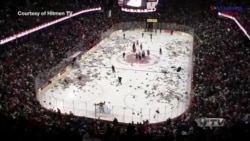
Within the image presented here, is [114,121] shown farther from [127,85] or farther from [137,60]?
[137,60]

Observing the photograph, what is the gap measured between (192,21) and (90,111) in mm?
28419

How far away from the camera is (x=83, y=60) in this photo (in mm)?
33438

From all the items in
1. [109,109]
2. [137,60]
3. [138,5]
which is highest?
[138,5]

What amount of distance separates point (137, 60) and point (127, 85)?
724 centimetres

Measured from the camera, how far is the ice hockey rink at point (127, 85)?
74.0 feet

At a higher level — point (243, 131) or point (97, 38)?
point (243, 131)

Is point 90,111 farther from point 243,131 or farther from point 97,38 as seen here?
point 97,38

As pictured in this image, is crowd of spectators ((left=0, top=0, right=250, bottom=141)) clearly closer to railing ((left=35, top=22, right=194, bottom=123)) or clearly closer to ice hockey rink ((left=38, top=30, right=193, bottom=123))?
railing ((left=35, top=22, right=194, bottom=123))

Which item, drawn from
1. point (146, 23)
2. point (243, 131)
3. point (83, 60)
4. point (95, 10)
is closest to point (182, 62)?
point (83, 60)

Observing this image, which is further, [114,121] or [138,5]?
[138,5]

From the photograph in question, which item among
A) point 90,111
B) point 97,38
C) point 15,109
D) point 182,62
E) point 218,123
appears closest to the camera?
point 218,123

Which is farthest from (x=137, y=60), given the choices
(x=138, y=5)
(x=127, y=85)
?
(x=127, y=85)

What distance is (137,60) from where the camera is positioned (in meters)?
33.9

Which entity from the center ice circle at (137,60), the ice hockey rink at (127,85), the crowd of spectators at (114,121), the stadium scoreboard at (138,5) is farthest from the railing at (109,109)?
the stadium scoreboard at (138,5)
